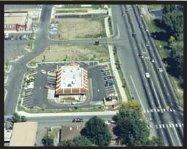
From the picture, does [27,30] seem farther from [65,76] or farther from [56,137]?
[56,137]

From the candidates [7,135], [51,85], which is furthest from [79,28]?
[7,135]

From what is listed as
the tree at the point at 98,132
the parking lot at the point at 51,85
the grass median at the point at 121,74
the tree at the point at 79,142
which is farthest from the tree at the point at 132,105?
the tree at the point at 79,142

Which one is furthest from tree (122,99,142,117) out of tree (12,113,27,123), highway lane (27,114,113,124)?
tree (12,113,27,123)

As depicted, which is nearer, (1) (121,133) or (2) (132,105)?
(1) (121,133)

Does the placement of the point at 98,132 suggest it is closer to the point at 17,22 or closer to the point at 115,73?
the point at 115,73

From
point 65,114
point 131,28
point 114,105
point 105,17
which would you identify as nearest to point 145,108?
point 114,105
